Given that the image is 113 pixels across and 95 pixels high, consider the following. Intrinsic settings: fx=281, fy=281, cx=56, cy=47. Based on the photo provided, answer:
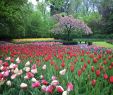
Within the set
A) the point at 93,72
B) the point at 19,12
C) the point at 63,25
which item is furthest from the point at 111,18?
the point at 93,72

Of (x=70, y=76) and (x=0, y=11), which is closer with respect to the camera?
(x=70, y=76)

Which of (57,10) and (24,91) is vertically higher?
(57,10)

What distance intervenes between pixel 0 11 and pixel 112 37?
2337 centimetres

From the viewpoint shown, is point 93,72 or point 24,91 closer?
point 24,91

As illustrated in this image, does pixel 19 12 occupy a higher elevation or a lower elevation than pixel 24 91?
higher

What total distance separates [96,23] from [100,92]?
126 ft

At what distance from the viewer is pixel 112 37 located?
38.7 metres

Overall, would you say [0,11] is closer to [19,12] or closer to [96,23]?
[19,12]

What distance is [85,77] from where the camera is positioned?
502 cm

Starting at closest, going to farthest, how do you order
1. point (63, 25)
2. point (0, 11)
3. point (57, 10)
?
point (0, 11), point (63, 25), point (57, 10)

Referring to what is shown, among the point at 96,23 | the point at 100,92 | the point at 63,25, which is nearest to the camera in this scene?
the point at 100,92

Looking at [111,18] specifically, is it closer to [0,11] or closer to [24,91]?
[0,11]

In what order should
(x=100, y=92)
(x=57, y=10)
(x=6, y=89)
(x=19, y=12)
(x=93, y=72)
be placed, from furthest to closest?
(x=57, y=10) → (x=19, y=12) → (x=93, y=72) → (x=6, y=89) → (x=100, y=92)

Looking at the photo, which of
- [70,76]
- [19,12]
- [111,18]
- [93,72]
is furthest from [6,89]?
[111,18]
